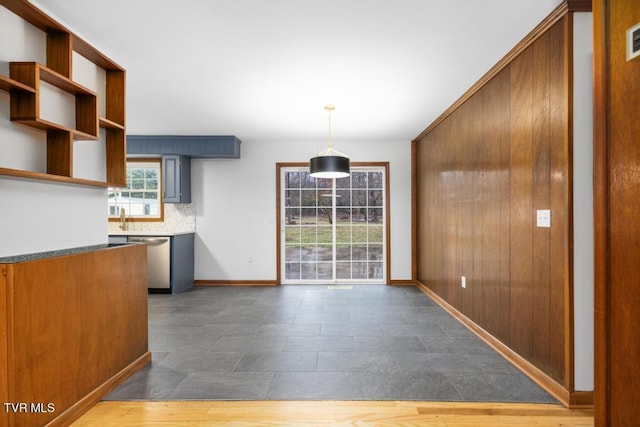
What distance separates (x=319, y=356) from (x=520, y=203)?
6.36 ft

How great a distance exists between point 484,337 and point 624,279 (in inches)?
81.7

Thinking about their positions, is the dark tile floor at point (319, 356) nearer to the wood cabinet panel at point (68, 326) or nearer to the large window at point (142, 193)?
the wood cabinet panel at point (68, 326)

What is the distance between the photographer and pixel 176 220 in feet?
17.5

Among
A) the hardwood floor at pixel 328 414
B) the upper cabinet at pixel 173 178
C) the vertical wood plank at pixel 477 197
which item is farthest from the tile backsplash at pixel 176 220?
the vertical wood plank at pixel 477 197

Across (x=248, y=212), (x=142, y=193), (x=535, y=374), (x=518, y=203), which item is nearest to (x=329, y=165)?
(x=518, y=203)

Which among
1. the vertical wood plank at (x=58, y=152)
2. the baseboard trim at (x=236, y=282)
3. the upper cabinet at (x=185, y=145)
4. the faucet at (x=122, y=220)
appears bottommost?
the baseboard trim at (x=236, y=282)

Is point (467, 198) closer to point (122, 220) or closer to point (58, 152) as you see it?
point (58, 152)

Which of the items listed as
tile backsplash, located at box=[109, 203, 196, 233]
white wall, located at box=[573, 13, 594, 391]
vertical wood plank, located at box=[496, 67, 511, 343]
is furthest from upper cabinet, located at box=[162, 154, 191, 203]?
white wall, located at box=[573, 13, 594, 391]

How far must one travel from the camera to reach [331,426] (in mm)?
1716

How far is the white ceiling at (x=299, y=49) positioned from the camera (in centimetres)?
197

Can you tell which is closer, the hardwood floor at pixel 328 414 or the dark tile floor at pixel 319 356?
the hardwood floor at pixel 328 414

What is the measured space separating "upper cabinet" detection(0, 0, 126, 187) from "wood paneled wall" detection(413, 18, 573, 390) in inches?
115

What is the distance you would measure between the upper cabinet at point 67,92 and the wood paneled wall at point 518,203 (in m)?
2.92

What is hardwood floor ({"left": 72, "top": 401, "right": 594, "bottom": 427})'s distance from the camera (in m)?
1.75
